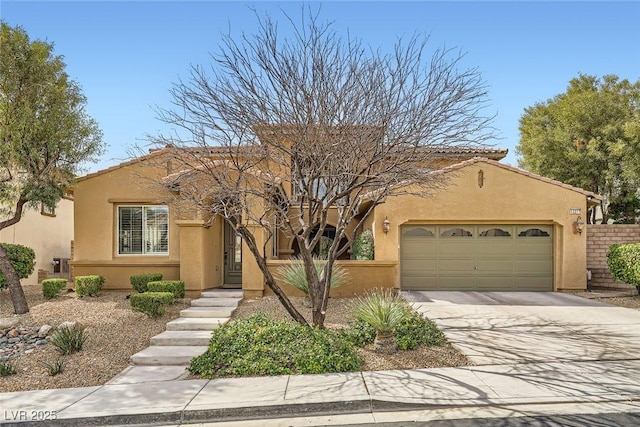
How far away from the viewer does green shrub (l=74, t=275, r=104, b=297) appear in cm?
1335

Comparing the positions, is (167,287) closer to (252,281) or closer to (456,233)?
(252,281)

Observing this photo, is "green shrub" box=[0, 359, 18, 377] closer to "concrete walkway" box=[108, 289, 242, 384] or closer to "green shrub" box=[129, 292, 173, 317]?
"concrete walkway" box=[108, 289, 242, 384]

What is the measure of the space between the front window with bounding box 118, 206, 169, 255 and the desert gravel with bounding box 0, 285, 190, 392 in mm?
1692

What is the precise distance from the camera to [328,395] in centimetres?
629

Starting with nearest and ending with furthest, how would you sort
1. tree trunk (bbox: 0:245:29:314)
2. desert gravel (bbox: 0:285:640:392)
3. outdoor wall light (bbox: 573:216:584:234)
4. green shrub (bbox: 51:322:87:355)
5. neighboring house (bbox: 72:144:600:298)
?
desert gravel (bbox: 0:285:640:392)
green shrub (bbox: 51:322:87:355)
tree trunk (bbox: 0:245:29:314)
outdoor wall light (bbox: 573:216:584:234)
neighboring house (bbox: 72:144:600:298)

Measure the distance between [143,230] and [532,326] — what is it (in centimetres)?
1217

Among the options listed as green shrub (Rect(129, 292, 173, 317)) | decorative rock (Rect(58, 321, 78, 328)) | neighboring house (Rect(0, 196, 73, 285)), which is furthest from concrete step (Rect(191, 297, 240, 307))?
neighboring house (Rect(0, 196, 73, 285))

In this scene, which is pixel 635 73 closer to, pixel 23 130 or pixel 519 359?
pixel 519 359

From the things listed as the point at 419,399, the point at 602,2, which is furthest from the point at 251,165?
the point at 602,2

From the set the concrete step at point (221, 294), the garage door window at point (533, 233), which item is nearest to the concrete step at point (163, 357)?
the concrete step at point (221, 294)

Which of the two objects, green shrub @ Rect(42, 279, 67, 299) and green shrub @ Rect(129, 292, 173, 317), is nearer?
green shrub @ Rect(129, 292, 173, 317)

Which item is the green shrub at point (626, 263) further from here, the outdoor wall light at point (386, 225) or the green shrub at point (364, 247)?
the green shrub at point (364, 247)

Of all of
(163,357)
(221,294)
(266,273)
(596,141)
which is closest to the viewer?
(163,357)

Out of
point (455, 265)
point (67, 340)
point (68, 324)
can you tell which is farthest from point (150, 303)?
point (455, 265)
